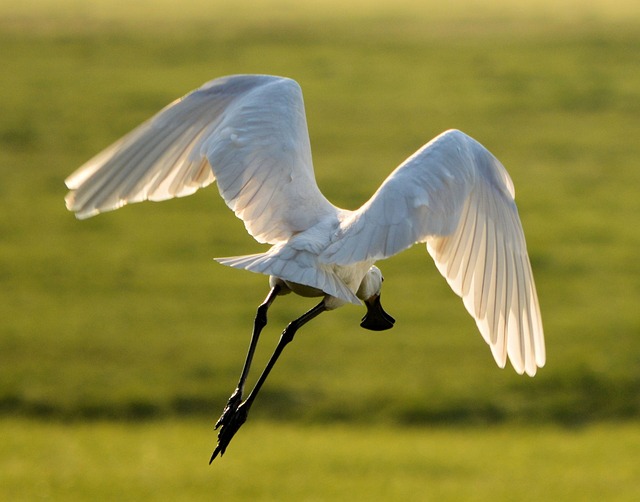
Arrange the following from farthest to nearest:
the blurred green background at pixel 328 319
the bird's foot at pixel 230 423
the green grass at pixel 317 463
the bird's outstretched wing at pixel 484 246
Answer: the blurred green background at pixel 328 319
the green grass at pixel 317 463
the bird's outstretched wing at pixel 484 246
the bird's foot at pixel 230 423

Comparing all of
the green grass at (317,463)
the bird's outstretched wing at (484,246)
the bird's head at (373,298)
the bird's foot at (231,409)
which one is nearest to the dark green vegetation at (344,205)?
the green grass at (317,463)

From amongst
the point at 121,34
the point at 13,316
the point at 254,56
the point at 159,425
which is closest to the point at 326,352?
the point at 159,425

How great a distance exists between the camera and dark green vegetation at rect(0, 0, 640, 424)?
12898 millimetres

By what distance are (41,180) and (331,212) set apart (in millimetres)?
15523

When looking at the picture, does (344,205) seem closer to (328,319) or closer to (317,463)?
(328,319)

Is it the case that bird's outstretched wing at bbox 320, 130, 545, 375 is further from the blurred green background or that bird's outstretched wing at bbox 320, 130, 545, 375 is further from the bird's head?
the blurred green background

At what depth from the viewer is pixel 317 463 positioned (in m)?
11.0

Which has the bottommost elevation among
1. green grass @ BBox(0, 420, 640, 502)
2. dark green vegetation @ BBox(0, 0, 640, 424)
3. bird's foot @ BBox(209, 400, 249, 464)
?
dark green vegetation @ BBox(0, 0, 640, 424)

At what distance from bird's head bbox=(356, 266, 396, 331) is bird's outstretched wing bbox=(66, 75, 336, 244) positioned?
34cm

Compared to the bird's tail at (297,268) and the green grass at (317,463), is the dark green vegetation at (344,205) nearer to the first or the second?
the green grass at (317,463)

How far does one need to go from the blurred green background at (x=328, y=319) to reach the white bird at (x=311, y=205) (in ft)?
16.1

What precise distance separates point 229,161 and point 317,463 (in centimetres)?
573

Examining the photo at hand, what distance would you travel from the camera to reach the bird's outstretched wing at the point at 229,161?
550 cm

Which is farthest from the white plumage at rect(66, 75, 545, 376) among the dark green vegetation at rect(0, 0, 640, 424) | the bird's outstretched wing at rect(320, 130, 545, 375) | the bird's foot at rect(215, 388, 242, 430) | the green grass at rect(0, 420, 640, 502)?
the dark green vegetation at rect(0, 0, 640, 424)
